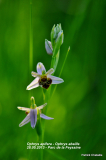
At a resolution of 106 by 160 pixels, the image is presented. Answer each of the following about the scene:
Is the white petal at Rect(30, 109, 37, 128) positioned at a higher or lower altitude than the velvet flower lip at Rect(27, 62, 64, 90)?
lower

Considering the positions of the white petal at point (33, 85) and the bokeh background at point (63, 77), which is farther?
the bokeh background at point (63, 77)

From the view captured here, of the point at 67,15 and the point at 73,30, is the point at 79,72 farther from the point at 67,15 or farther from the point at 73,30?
the point at 67,15

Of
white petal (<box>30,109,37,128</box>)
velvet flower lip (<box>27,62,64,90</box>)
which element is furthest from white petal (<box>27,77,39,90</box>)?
white petal (<box>30,109,37,128</box>)

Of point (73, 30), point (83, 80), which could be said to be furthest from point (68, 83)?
point (73, 30)

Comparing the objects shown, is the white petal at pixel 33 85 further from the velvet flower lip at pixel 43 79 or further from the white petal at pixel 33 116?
the white petal at pixel 33 116

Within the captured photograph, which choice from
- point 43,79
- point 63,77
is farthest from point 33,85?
point 63,77

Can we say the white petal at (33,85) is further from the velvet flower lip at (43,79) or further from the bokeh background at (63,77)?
the bokeh background at (63,77)

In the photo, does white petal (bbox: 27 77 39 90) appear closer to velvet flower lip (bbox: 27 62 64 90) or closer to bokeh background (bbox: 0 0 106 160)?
velvet flower lip (bbox: 27 62 64 90)

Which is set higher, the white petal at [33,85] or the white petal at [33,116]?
the white petal at [33,85]

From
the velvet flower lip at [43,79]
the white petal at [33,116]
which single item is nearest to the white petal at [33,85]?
the velvet flower lip at [43,79]
